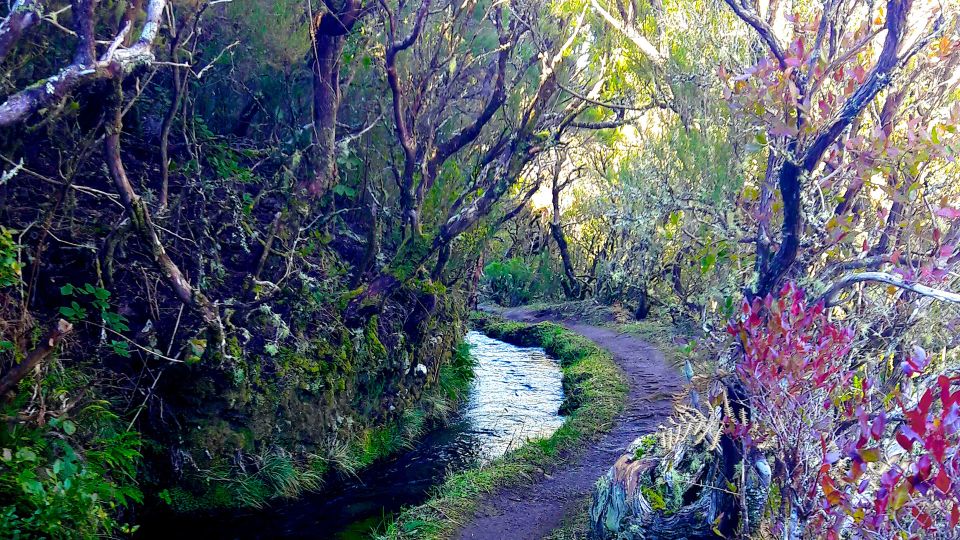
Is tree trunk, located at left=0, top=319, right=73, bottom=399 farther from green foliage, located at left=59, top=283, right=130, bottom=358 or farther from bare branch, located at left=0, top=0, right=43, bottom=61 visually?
bare branch, located at left=0, top=0, right=43, bottom=61

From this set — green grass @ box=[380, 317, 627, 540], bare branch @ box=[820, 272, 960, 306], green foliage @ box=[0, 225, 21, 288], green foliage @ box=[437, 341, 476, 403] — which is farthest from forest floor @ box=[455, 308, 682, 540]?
green foliage @ box=[0, 225, 21, 288]

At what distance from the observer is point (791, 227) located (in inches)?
160

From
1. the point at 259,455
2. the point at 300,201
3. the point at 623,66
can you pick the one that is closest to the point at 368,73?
the point at 300,201

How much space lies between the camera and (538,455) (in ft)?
28.6

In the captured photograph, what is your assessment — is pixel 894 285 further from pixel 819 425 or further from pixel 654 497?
→ pixel 654 497

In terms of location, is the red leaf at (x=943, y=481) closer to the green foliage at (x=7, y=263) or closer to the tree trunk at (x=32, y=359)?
the tree trunk at (x=32, y=359)

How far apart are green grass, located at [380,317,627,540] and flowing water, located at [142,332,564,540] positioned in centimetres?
44

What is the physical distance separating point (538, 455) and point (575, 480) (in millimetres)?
740

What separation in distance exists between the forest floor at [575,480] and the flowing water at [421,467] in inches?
44.4

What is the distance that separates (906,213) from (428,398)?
817 cm

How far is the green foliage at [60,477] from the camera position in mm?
4242

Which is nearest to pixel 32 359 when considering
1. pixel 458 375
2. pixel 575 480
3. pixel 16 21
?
pixel 16 21

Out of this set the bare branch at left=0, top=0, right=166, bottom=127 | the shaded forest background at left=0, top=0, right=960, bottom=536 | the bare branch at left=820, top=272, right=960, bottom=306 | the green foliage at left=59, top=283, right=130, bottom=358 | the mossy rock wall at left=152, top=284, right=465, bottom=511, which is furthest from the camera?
the mossy rock wall at left=152, top=284, right=465, bottom=511

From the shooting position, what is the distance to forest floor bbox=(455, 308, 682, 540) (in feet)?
22.5
